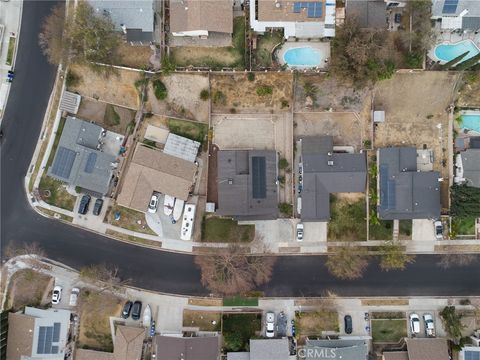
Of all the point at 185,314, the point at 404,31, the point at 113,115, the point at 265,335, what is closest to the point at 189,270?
the point at 185,314

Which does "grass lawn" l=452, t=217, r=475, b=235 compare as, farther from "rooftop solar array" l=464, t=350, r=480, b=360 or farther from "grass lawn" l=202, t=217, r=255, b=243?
"grass lawn" l=202, t=217, r=255, b=243

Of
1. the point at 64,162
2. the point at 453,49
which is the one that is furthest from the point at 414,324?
the point at 64,162

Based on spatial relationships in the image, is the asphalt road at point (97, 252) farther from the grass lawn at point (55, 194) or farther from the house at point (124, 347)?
the house at point (124, 347)

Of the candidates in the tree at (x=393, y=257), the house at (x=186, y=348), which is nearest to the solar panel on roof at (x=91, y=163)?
the house at (x=186, y=348)

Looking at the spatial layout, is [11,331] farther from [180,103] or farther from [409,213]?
[409,213]

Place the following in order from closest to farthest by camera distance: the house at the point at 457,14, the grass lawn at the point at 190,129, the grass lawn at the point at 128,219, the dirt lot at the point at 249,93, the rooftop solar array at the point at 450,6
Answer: the rooftop solar array at the point at 450,6, the house at the point at 457,14, the dirt lot at the point at 249,93, the grass lawn at the point at 190,129, the grass lawn at the point at 128,219

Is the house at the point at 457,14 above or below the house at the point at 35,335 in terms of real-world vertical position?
above

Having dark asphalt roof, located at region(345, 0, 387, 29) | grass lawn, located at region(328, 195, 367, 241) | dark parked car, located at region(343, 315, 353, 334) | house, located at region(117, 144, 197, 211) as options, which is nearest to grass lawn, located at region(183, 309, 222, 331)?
house, located at region(117, 144, 197, 211)
